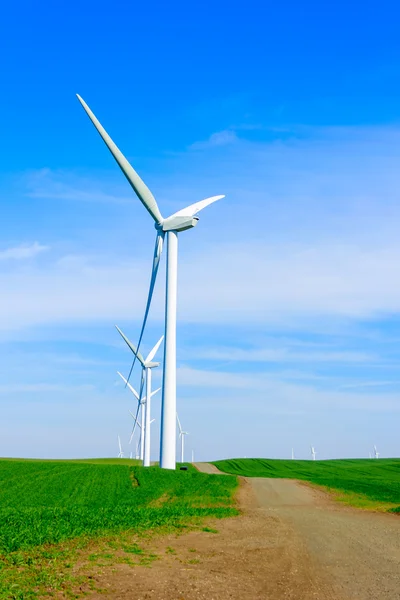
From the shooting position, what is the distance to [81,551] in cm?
1973

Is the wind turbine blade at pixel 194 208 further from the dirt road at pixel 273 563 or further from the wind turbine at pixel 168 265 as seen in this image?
the dirt road at pixel 273 563

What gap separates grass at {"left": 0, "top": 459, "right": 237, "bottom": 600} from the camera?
657 inches

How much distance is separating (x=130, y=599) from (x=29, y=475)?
46.8 metres

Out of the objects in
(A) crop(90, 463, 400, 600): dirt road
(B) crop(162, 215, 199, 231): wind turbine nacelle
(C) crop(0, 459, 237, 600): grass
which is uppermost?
(B) crop(162, 215, 199, 231): wind turbine nacelle

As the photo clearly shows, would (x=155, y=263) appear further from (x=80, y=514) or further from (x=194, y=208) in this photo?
(x=80, y=514)

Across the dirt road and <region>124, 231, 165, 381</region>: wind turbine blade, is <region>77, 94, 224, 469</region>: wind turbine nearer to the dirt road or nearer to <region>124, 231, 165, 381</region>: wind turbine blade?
<region>124, 231, 165, 381</region>: wind turbine blade

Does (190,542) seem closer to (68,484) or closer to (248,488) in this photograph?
(68,484)

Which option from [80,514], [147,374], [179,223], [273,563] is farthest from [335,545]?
[147,374]

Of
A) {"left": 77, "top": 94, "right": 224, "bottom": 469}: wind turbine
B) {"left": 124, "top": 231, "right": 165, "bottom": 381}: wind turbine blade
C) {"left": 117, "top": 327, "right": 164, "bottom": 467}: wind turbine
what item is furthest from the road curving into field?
{"left": 117, "top": 327, "right": 164, "bottom": 467}: wind turbine

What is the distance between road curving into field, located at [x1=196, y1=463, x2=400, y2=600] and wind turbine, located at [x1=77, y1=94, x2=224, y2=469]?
9.07 metres

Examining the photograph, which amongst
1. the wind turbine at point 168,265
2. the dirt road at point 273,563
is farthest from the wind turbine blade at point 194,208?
the dirt road at point 273,563

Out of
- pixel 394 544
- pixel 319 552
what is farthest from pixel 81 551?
pixel 394 544

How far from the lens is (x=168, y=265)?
5425cm

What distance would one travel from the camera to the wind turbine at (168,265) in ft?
167
